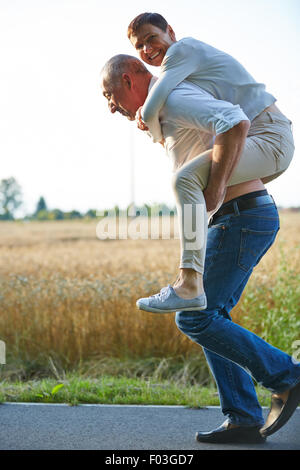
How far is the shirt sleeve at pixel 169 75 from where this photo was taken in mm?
2428

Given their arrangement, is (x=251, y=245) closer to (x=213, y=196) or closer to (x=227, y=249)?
(x=227, y=249)

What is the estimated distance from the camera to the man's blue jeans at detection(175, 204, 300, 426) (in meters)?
2.62

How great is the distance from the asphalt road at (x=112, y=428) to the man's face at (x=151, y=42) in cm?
174

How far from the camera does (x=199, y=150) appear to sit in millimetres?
2594

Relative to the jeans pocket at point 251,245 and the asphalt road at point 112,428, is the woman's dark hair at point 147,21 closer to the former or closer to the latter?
the jeans pocket at point 251,245

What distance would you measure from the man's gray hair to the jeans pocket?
0.80 m

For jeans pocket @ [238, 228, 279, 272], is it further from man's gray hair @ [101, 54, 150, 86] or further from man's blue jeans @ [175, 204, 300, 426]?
man's gray hair @ [101, 54, 150, 86]

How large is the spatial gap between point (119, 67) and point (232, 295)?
107cm

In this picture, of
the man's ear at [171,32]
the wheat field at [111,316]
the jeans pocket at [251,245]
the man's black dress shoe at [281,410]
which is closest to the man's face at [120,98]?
the man's ear at [171,32]

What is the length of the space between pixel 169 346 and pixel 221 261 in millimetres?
2931

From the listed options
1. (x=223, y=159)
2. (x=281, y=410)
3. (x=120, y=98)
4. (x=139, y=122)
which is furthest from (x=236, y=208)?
(x=281, y=410)

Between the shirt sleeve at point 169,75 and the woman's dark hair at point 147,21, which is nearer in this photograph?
the shirt sleeve at point 169,75
